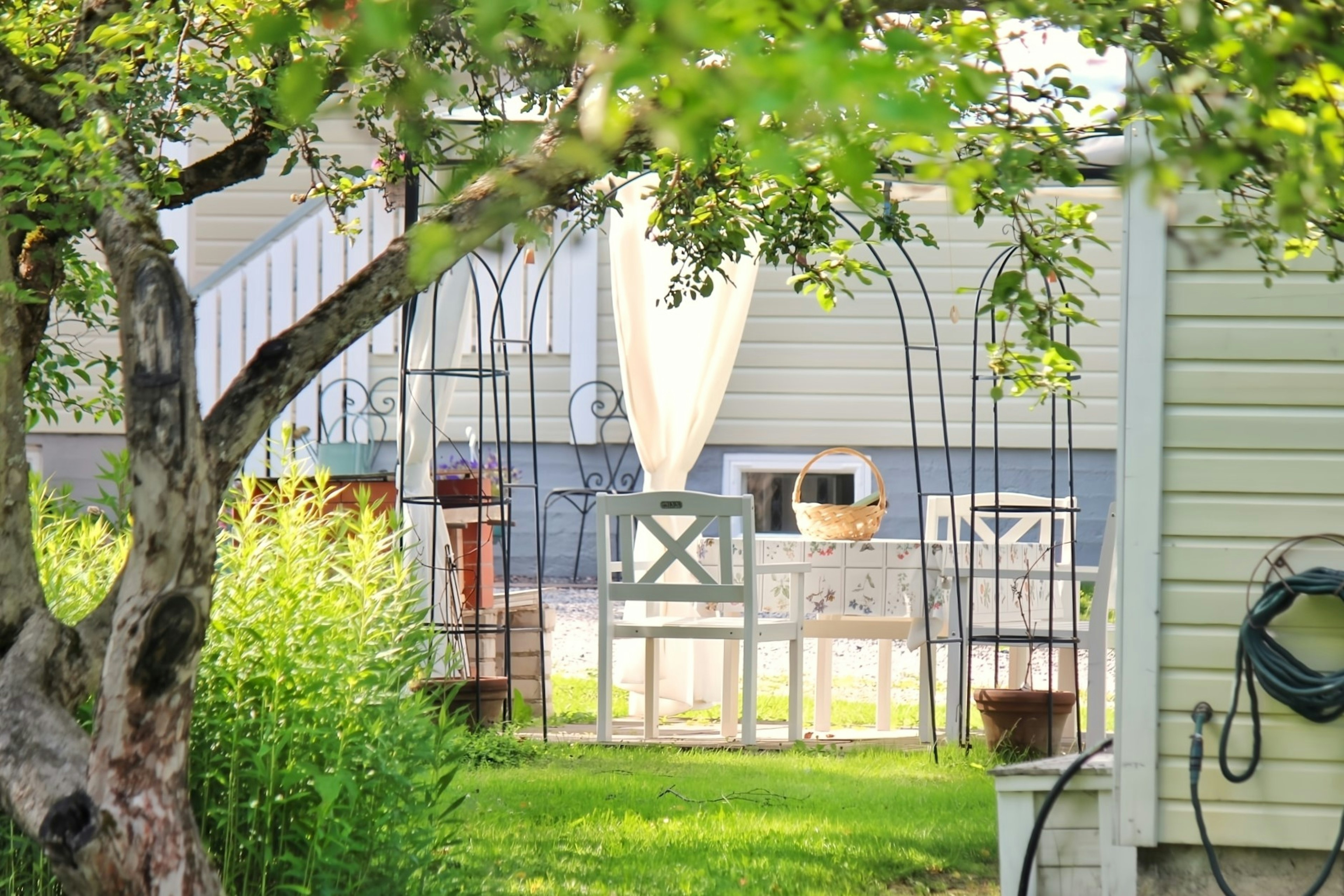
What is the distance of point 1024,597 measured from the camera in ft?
20.9

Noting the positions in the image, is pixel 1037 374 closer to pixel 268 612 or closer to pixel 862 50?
pixel 268 612

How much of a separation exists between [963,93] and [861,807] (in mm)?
4105

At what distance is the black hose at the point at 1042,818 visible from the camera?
3.78 m

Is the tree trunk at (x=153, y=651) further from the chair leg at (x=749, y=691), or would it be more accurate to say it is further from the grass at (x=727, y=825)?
the chair leg at (x=749, y=691)

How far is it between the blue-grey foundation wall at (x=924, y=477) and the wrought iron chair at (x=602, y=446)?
0.07m

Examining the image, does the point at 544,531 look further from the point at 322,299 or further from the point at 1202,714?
the point at 1202,714

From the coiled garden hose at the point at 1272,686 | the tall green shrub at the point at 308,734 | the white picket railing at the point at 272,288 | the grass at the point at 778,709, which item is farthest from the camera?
the white picket railing at the point at 272,288

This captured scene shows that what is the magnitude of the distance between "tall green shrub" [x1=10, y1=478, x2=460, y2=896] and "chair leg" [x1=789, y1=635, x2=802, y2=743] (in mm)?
2797

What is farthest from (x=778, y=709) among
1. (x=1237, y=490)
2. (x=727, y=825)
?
(x=1237, y=490)

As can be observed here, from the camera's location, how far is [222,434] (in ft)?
8.97

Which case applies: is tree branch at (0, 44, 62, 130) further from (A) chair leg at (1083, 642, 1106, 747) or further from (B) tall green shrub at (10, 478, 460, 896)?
(A) chair leg at (1083, 642, 1106, 747)

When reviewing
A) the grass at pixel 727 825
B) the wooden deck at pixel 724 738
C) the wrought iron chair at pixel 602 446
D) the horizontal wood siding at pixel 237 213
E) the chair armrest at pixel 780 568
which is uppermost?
the horizontal wood siding at pixel 237 213

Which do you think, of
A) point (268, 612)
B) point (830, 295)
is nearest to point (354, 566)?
point (268, 612)

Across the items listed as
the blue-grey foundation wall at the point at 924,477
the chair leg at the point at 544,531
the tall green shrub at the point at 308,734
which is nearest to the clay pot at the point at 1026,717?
the tall green shrub at the point at 308,734
